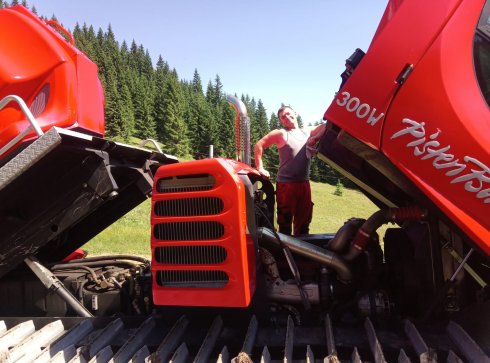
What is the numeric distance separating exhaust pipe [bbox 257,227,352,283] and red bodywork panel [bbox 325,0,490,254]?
0.87 metres

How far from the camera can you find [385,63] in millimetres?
2148

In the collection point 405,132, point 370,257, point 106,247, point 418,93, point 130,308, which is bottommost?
point 106,247

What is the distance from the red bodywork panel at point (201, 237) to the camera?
2.21 meters

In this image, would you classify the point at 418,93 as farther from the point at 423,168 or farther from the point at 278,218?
the point at 278,218

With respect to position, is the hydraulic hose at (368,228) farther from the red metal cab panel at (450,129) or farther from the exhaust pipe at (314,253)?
the red metal cab panel at (450,129)

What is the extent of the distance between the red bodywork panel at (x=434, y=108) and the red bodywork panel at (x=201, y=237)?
798 mm

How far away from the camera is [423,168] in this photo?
6.64 feet

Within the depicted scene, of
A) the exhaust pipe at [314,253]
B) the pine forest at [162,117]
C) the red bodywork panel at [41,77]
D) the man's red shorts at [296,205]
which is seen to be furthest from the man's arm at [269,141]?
the pine forest at [162,117]

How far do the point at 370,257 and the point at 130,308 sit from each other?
182 cm

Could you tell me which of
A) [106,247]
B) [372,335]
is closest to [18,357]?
[372,335]

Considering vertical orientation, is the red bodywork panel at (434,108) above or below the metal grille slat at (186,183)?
above

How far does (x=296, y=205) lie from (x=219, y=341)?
2.39 meters

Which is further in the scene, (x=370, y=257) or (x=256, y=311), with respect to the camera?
(x=370, y=257)

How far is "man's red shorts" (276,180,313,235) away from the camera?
456 centimetres
